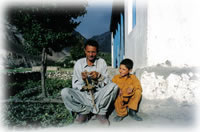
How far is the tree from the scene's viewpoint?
4625mm

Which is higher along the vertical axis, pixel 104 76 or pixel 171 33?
pixel 171 33

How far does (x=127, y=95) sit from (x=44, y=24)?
3.54 meters

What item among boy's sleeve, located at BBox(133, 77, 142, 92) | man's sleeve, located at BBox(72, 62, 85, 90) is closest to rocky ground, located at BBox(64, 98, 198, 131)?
boy's sleeve, located at BBox(133, 77, 142, 92)

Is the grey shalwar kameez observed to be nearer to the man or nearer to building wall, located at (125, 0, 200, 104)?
the man

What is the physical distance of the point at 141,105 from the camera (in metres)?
2.45

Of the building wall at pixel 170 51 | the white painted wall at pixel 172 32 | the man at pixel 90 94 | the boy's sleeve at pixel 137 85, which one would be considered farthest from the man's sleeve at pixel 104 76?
the white painted wall at pixel 172 32

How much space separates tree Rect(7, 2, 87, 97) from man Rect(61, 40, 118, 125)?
9.49 feet

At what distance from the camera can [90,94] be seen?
221cm

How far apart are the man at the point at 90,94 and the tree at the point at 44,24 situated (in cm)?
289

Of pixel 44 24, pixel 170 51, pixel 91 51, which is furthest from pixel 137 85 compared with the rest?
pixel 44 24

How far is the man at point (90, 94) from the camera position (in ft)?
7.21

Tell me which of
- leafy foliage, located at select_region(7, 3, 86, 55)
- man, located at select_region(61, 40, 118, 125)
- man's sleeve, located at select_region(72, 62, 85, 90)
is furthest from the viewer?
leafy foliage, located at select_region(7, 3, 86, 55)

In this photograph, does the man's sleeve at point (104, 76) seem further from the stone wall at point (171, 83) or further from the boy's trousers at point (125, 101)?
the stone wall at point (171, 83)

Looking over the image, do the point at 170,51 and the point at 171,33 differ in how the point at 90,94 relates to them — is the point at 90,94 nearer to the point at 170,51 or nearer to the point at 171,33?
the point at 170,51
